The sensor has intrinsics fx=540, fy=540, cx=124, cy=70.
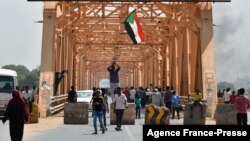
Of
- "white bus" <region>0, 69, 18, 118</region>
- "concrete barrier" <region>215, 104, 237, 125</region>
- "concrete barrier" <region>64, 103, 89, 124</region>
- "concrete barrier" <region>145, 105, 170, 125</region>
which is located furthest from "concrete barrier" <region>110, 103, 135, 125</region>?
"white bus" <region>0, 69, 18, 118</region>

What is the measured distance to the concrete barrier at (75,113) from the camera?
72.6 feet

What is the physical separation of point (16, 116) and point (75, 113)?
956cm

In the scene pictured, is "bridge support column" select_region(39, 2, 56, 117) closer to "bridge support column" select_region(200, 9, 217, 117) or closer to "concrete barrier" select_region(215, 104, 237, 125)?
"bridge support column" select_region(200, 9, 217, 117)

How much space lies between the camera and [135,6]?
3412cm

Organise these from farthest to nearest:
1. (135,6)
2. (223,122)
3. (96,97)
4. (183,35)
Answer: (183,35), (135,6), (223,122), (96,97)

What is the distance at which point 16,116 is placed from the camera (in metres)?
12.7

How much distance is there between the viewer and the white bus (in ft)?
81.4

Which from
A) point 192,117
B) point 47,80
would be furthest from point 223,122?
point 47,80

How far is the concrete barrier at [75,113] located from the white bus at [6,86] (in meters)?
4.00

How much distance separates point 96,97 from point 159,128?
998 cm

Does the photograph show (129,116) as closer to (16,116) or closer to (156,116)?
(156,116)

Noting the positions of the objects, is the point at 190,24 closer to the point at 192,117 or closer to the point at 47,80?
the point at 47,80

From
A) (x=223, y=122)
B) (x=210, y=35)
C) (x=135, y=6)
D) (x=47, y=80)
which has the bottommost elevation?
(x=223, y=122)

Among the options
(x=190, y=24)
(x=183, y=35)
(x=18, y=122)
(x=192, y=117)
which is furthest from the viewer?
(x=183, y=35)
